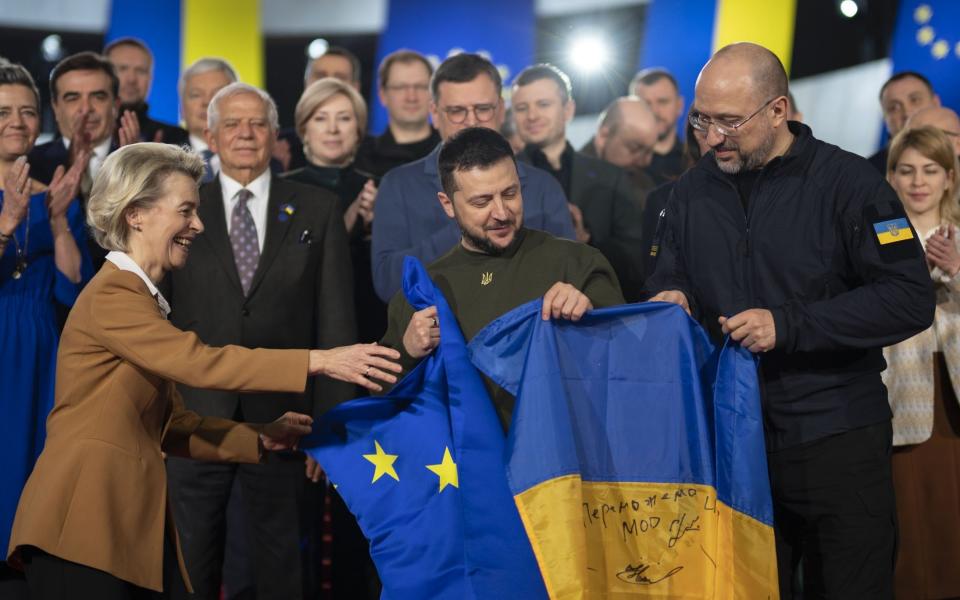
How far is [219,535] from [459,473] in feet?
5.42

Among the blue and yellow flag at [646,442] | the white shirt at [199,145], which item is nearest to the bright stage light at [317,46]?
the white shirt at [199,145]

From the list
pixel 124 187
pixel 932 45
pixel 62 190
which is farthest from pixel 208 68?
pixel 932 45

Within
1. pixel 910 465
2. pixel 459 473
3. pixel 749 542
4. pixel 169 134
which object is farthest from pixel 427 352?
pixel 169 134

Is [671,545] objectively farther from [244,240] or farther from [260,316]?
[244,240]

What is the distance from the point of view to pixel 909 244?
11.2ft

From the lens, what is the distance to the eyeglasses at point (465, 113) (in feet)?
16.6

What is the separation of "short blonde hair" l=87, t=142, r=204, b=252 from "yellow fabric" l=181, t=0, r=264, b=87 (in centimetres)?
394

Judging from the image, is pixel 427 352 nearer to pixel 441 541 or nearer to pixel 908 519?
pixel 441 541

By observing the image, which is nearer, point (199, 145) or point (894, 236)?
point (894, 236)

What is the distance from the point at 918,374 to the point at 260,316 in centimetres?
279

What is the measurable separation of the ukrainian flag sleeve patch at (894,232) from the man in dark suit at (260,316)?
7.38 feet

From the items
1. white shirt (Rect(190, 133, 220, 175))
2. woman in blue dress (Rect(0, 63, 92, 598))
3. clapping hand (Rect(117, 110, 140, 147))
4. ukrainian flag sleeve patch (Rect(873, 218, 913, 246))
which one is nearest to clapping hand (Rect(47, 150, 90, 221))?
woman in blue dress (Rect(0, 63, 92, 598))

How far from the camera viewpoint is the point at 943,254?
15.8 feet

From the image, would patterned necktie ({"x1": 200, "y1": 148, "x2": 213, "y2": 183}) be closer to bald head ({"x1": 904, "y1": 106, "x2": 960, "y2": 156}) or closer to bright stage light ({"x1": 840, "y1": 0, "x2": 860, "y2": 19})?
bald head ({"x1": 904, "y1": 106, "x2": 960, "y2": 156})
